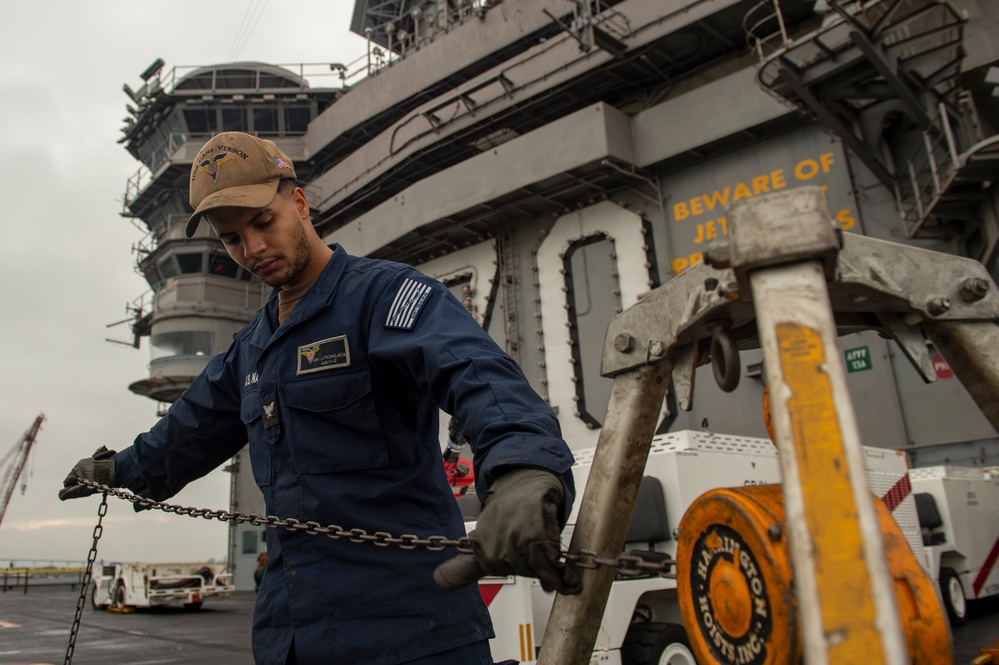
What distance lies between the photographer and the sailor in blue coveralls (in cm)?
163

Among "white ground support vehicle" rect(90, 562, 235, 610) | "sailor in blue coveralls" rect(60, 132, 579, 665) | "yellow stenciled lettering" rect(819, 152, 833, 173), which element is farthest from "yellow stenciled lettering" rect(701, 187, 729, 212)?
"white ground support vehicle" rect(90, 562, 235, 610)

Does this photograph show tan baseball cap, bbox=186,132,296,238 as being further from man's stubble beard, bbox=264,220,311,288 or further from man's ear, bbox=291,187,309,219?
man's stubble beard, bbox=264,220,311,288

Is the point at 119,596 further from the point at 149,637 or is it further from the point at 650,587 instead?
the point at 650,587

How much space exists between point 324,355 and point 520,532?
102 centimetres

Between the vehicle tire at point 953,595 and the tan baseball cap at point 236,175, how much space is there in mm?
9662

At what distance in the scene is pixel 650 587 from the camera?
18.9 feet

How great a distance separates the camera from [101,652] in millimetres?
8891

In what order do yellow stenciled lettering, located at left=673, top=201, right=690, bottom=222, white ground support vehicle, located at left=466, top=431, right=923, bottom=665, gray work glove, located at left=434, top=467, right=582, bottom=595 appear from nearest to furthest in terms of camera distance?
1. gray work glove, located at left=434, top=467, right=582, bottom=595
2. white ground support vehicle, located at left=466, top=431, right=923, bottom=665
3. yellow stenciled lettering, located at left=673, top=201, right=690, bottom=222

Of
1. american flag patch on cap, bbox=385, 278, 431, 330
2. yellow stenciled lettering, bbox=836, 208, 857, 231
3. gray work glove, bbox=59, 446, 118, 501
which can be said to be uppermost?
yellow stenciled lettering, bbox=836, 208, 857, 231

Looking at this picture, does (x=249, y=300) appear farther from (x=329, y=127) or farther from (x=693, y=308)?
(x=693, y=308)

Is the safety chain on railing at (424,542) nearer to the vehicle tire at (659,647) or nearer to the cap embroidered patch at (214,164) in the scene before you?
the cap embroidered patch at (214,164)

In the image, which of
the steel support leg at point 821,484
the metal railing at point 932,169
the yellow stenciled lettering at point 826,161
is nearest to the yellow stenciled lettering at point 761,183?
the yellow stenciled lettering at point 826,161

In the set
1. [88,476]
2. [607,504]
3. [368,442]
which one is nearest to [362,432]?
[368,442]

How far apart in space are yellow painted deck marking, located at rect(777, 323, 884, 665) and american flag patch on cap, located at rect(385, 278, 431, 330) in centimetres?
105
